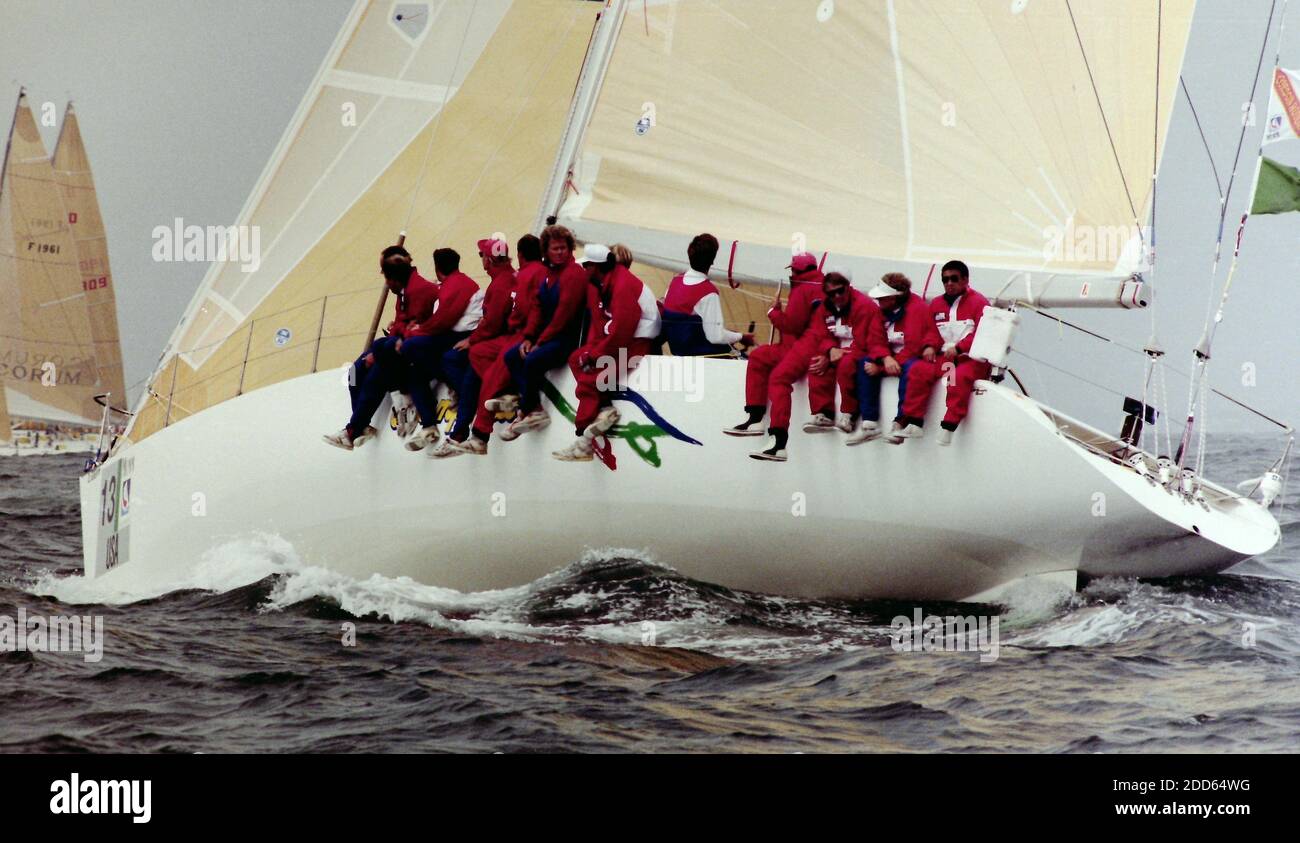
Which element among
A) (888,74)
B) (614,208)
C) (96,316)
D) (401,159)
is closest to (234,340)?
(401,159)

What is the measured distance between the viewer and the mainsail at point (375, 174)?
929 cm

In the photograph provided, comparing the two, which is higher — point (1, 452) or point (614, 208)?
point (614, 208)

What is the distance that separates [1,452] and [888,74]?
15312 mm

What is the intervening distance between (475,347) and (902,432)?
6.45ft

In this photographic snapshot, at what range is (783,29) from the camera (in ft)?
23.5

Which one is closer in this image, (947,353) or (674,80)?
(947,353)

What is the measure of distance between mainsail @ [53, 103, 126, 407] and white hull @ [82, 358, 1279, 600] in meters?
11.5

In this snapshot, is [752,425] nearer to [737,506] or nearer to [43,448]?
[737,506]

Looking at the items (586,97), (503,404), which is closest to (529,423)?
(503,404)

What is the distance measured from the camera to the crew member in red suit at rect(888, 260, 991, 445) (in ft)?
20.5

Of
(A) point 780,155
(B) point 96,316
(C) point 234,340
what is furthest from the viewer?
(B) point 96,316

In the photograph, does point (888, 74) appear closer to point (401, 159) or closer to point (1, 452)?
point (401, 159)
